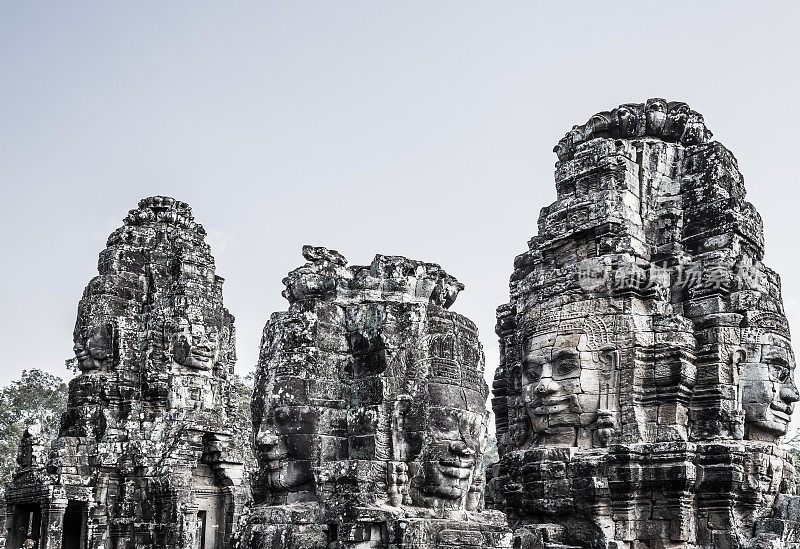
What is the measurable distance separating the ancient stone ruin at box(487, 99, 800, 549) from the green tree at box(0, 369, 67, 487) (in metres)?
28.8

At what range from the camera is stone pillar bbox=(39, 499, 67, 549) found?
16.1 meters

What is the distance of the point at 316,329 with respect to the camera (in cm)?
902

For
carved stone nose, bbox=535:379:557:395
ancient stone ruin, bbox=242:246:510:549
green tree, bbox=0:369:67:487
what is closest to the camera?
ancient stone ruin, bbox=242:246:510:549

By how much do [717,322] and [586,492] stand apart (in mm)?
2948

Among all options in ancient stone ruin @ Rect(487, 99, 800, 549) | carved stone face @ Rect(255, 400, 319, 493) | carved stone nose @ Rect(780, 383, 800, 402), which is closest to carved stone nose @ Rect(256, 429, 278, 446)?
carved stone face @ Rect(255, 400, 319, 493)

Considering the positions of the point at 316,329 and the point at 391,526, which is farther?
the point at 316,329

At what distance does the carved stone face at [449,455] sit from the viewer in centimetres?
837

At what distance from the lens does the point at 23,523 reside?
57.0ft

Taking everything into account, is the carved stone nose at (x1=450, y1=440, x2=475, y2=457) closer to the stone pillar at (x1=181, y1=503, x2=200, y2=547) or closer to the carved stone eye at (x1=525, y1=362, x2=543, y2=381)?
the carved stone eye at (x1=525, y1=362, x2=543, y2=381)

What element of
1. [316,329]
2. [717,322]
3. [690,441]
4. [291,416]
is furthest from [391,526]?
[717,322]

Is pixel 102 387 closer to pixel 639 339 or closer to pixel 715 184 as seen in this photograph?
pixel 639 339

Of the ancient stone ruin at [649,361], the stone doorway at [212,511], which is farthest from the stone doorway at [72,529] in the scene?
the ancient stone ruin at [649,361]

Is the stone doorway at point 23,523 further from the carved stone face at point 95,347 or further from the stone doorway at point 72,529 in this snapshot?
the carved stone face at point 95,347

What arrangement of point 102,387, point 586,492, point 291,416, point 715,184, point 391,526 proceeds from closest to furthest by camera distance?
point 391,526, point 291,416, point 586,492, point 715,184, point 102,387
